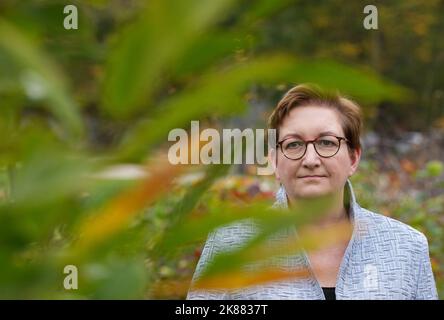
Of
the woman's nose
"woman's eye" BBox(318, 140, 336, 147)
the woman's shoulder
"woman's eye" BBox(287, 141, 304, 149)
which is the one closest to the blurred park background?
"woman's eye" BBox(287, 141, 304, 149)

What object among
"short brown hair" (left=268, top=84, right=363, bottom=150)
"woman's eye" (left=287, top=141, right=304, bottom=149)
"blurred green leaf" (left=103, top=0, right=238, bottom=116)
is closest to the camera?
"blurred green leaf" (left=103, top=0, right=238, bottom=116)

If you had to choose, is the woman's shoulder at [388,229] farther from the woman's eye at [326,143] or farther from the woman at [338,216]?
the woman's eye at [326,143]

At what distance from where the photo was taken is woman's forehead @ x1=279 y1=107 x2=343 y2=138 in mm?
1827

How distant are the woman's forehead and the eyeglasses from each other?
0.06 ft

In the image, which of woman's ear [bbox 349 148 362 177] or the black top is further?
woman's ear [bbox 349 148 362 177]

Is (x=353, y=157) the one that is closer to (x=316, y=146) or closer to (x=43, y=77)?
(x=316, y=146)

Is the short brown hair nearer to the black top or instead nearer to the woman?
the woman

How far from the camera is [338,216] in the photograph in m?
2.09

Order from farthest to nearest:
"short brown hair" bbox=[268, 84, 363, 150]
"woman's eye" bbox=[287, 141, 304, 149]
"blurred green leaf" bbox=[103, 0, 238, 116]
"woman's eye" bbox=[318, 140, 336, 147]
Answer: "woman's eye" bbox=[318, 140, 336, 147] < "short brown hair" bbox=[268, 84, 363, 150] < "woman's eye" bbox=[287, 141, 304, 149] < "blurred green leaf" bbox=[103, 0, 238, 116]

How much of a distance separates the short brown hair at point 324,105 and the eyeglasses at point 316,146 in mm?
32

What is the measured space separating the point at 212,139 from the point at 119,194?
0.24ft

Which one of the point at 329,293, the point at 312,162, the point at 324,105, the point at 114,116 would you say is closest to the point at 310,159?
the point at 312,162

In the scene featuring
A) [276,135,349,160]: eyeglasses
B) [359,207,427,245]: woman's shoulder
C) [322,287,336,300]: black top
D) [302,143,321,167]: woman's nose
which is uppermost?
[276,135,349,160]: eyeglasses
